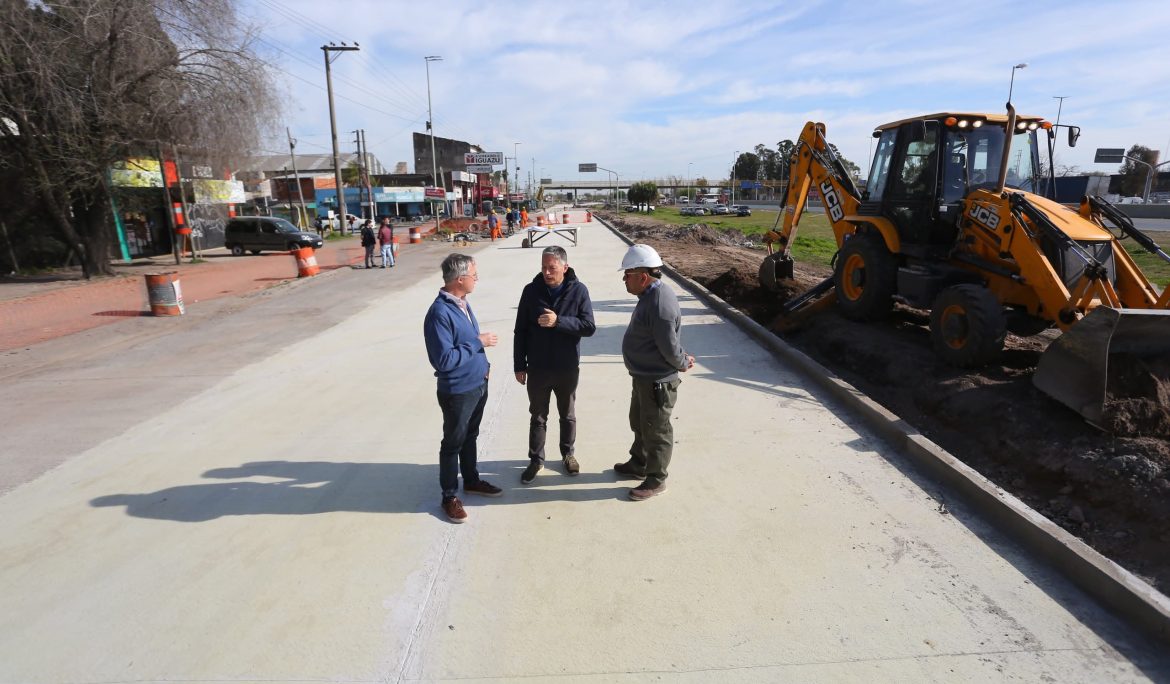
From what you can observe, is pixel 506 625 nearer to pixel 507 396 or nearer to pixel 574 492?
pixel 574 492

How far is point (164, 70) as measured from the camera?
630 inches

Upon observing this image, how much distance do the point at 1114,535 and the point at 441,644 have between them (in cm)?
401

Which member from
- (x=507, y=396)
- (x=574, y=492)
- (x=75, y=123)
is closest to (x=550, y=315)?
(x=574, y=492)

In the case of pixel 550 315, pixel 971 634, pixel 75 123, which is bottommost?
pixel 971 634

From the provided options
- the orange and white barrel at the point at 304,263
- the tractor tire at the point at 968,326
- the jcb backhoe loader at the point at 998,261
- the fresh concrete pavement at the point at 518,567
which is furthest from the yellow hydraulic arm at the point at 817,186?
the orange and white barrel at the point at 304,263

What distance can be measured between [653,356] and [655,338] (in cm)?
14

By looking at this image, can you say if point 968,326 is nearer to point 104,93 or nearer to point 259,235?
point 104,93

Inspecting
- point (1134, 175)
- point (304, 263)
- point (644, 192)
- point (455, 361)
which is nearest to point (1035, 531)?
point (455, 361)

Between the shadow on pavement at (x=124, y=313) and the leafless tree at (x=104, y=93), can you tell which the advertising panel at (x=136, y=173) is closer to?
the leafless tree at (x=104, y=93)

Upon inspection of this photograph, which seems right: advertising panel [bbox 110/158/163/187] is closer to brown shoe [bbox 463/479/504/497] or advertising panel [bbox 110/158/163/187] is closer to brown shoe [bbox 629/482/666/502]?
brown shoe [bbox 463/479/504/497]

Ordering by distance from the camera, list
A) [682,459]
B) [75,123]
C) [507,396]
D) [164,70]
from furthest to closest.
Answer: [164,70]
[75,123]
[507,396]
[682,459]

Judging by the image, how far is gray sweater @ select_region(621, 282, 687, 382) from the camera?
3930 millimetres

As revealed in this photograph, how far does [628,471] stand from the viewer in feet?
14.8

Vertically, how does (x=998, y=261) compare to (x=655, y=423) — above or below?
above
